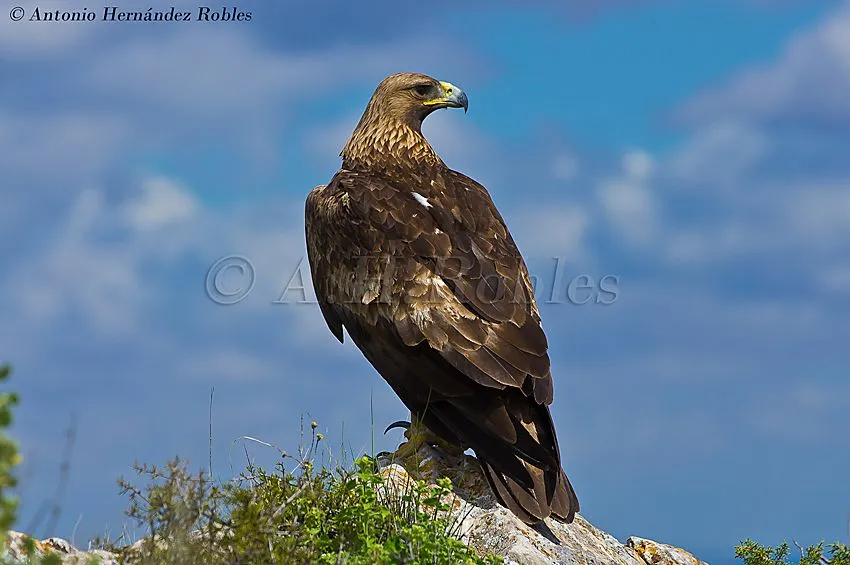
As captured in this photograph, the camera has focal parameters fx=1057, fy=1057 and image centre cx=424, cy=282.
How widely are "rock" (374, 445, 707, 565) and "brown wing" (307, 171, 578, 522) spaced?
0.16m

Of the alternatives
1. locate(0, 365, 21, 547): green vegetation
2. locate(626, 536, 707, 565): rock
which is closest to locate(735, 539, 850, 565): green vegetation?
locate(626, 536, 707, 565): rock

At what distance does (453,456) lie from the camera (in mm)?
7652

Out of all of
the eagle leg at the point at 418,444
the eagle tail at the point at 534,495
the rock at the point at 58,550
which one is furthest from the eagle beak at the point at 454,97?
the rock at the point at 58,550

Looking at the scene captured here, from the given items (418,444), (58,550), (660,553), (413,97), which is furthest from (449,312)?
(413,97)

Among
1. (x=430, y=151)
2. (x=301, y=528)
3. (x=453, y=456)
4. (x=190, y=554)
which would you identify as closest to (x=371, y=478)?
(x=301, y=528)

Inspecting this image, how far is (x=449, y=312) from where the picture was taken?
23.7 feet

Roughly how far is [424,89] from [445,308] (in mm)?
3293

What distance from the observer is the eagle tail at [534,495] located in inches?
266

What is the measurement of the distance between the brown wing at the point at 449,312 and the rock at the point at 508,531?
16 centimetres

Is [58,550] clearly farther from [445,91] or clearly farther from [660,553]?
[445,91]

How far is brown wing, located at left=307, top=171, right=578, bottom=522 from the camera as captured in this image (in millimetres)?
6895

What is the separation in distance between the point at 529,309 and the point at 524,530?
5.29 feet

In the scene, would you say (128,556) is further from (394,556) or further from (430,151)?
(430,151)

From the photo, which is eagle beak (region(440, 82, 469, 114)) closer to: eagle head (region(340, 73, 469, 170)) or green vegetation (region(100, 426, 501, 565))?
eagle head (region(340, 73, 469, 170))
